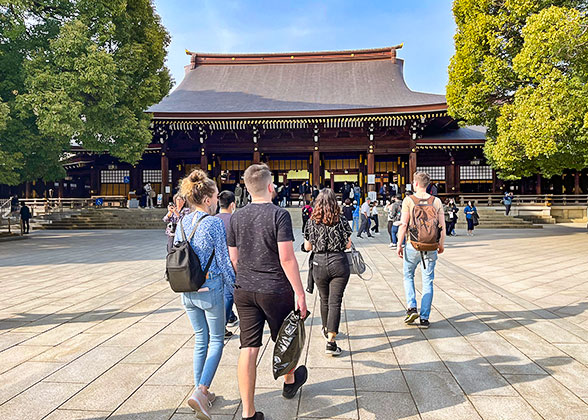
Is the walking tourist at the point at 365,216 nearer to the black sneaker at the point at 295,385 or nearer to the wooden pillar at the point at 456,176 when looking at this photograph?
the wooden pillar at the point at 456,176

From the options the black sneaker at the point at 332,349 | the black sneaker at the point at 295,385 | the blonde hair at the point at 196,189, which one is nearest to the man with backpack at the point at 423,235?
the black sneaker at the point at 332,349

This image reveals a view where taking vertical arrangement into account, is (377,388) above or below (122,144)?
below

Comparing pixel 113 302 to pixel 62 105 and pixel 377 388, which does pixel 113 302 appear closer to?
pixel 377 388

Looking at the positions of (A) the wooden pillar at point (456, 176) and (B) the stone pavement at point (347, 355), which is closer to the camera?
(B) the stone pavement at point (347, 355)

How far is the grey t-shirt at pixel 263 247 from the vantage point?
225 centimetres

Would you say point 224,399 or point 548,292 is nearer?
point 224,399

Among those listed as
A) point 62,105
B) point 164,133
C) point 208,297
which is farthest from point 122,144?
point 208,297

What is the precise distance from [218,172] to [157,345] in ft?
61.7

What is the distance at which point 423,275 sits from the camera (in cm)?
409

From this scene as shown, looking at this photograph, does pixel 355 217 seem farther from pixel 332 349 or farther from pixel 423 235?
pixel 332 349

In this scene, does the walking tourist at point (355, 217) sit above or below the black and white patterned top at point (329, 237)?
below

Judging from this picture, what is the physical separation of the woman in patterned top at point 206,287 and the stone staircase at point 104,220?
16.8m

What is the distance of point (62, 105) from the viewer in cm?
1105

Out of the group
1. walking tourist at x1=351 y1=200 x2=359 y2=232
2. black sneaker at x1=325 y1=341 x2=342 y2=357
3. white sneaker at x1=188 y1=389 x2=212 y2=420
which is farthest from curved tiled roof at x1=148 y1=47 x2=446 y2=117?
white sneaker at x1=188 y1=389 x2=212 y2=420
